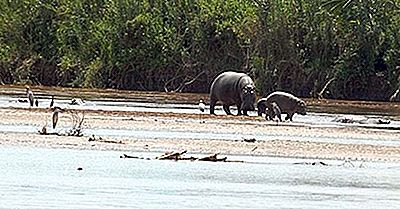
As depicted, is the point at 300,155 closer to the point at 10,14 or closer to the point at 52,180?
the point at 52,180

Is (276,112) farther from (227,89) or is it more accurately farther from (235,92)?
(227,89)

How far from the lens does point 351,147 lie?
24.3m

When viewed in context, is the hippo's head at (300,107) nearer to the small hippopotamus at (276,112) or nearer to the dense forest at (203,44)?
the small hippopotamus at (276,112)

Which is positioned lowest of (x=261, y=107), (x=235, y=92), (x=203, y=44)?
(x=261, y=107)

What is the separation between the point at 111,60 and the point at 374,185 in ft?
157

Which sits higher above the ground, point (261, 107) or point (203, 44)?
point (203, 44)

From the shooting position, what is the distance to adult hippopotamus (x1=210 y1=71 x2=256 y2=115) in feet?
117

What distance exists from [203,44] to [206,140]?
38582 millimetres

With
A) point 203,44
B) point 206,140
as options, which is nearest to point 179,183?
point 206,140

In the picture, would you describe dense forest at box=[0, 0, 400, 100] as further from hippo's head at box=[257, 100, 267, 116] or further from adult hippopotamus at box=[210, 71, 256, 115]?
hippo's head at box=[257, 100, 267, 116]

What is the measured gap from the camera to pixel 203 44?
2483 inches

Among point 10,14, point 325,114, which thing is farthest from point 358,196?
point 10,14

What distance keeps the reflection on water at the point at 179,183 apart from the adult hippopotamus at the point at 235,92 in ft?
47.3

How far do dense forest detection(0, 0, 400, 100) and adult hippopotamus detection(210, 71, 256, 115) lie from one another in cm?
1706
